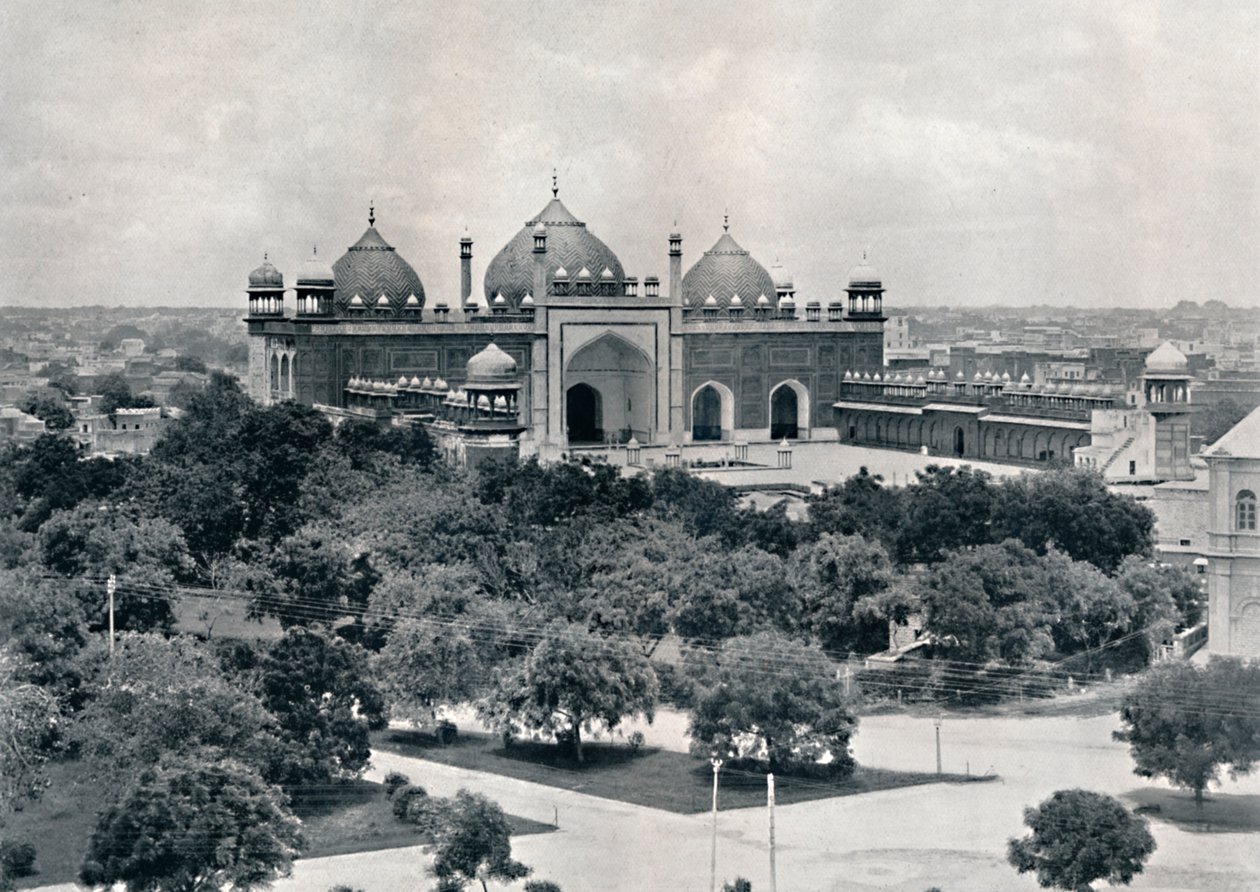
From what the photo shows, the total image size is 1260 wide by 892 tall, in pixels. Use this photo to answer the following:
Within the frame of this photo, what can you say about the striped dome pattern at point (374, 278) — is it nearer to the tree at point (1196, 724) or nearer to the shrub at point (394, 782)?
the shrub at point (394, 782)

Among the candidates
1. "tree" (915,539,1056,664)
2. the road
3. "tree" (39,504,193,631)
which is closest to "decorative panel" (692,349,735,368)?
"tree" (39,504,193,631)

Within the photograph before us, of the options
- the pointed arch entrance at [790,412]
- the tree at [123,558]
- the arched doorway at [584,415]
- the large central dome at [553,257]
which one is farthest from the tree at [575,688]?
the pointed arch entrance at [790,412]

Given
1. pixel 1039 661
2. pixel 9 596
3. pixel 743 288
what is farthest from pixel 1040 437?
pixel 9 596

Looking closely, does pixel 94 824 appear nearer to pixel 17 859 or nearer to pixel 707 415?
pixel 17 859

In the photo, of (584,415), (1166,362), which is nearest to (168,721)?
(1166,362)

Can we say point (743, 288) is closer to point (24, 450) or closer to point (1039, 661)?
point (24, 450)

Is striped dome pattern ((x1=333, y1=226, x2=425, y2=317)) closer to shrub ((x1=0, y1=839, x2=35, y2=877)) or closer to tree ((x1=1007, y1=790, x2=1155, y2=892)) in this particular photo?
shrub ((x1=0, y1=839, x2=35, y2=877))

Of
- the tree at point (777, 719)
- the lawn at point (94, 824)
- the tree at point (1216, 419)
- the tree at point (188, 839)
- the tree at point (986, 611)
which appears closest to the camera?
the tree at point (188, 839)
